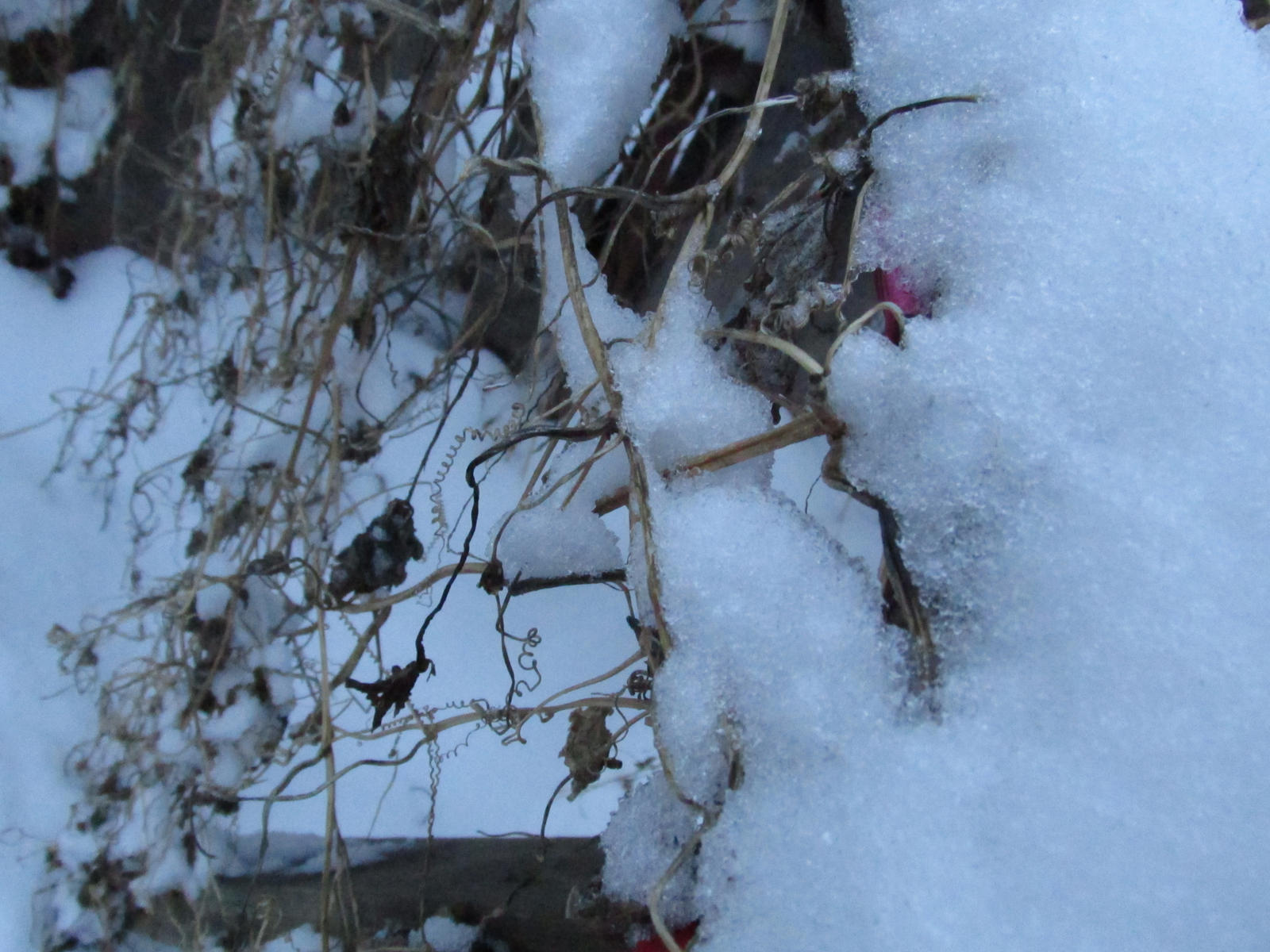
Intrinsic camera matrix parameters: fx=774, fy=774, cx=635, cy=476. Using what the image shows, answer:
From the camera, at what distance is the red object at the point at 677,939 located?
539mm

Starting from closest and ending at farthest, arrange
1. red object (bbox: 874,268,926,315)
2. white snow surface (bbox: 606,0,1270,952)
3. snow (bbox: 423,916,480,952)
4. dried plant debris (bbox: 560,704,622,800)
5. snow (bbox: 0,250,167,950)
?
white snow surface (bbox: 606,0,1270,952) → red object (bbox: 874,268,926,315) → dried plant debris (bbox: 560,704,622,800) → snow (bbox: 423,916,480,952) → snow (bbox: 0,250,167,950)

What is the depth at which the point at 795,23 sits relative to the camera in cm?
82

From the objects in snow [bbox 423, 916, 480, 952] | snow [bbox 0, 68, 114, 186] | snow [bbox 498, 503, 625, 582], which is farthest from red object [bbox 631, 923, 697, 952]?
snow [bbox 0, 68, 114, 186]

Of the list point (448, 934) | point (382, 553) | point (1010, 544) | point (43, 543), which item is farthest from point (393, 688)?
point (43, 543)

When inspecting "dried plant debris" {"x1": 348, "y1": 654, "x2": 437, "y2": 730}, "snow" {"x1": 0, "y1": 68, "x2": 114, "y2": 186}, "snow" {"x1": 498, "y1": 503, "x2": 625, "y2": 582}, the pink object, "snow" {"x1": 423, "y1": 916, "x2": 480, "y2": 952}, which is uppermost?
"snow" {"x1": 0, "y1": 68, "x2": 114, "y2": 186}

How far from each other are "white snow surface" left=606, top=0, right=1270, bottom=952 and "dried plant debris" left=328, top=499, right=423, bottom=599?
438 millimetres

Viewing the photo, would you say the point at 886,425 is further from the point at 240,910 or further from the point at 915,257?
the point at 240,910

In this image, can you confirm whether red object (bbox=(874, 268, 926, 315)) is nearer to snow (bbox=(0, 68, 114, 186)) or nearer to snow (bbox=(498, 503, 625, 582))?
snow (bbox=(498, 503, 625, 582))

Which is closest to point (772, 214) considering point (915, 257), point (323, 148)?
point (915, 257)

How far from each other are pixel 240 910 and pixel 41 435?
0.96 meters

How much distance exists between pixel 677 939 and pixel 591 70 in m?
0.75

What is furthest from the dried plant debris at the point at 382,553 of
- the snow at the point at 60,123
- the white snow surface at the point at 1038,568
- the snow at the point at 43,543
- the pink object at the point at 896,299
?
the snow at the point at 60,123

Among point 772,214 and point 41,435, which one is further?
point 41,435

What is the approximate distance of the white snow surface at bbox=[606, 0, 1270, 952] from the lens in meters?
0.45
